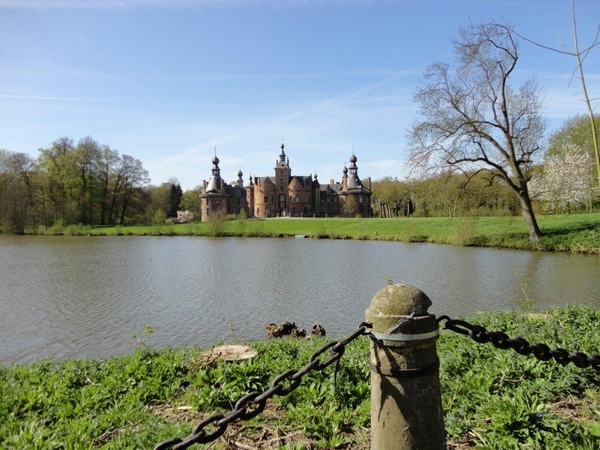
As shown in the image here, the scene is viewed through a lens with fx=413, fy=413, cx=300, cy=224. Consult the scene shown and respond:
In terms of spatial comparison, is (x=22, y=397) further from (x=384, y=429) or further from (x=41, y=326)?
(x=41, y=326)

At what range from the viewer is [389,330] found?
86.1 inches

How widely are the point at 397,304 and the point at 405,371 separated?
0.35 meters

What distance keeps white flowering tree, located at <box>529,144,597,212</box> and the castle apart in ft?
149

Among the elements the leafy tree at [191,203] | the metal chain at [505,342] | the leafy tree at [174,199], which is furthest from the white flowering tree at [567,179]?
the leafy tree at [174,199]

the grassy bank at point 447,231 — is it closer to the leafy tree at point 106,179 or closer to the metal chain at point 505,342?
the leafy tree at point 106,179

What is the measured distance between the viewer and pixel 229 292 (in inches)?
637

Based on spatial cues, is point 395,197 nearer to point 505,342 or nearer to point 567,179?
point 567,179

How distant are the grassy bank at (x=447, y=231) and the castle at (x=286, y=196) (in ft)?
93.1

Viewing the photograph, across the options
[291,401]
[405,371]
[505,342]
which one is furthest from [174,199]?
[405,371]

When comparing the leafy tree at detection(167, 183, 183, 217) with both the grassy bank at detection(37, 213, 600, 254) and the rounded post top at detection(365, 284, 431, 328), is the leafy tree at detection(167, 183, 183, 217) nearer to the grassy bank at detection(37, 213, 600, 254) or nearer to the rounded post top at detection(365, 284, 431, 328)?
the grassy bank at detection(37, 213, 600, 254)

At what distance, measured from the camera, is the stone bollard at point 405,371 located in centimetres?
217

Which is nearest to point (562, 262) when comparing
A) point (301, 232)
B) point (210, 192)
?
point (301, 232)

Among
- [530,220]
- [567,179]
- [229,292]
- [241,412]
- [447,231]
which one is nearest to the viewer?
[241,412]

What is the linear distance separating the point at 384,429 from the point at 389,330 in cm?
57
